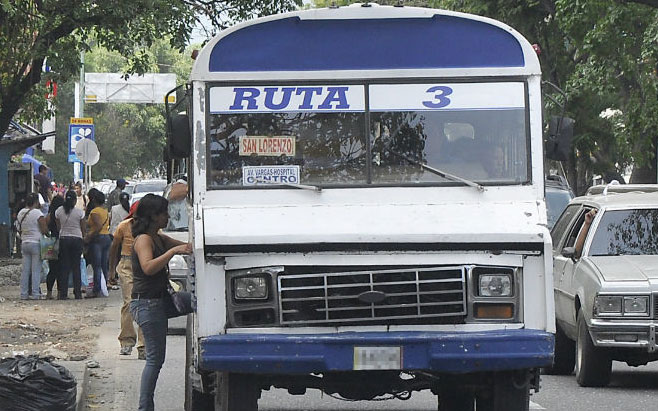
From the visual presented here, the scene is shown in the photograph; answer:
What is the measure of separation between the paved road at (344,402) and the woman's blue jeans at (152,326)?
1.72m

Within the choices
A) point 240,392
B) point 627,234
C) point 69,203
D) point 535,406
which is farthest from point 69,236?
point 240,392

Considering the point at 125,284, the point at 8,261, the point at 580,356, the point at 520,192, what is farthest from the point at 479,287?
the point at 8,261

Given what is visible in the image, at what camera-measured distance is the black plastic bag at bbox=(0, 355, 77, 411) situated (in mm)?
9227

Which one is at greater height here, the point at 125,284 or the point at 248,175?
the point at 248,175

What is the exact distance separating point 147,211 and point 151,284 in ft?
1.67

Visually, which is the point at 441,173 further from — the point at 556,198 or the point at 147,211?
the point at 556,198

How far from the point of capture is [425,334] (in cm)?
777

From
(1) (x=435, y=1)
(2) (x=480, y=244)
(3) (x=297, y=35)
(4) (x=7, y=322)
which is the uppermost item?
(1) (x=435, y=1)

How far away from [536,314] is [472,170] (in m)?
1.15

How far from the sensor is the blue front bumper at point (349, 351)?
25.3ft

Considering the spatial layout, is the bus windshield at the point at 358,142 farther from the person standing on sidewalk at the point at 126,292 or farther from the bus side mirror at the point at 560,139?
the person standing on sidewalk at the point at 126,292

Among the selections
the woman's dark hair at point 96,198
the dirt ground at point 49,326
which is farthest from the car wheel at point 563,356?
the woman's dark hair at point 96,198

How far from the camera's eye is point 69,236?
22.3m

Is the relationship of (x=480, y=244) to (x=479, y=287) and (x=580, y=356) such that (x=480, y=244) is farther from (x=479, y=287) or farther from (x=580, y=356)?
(x=580, y=356)
